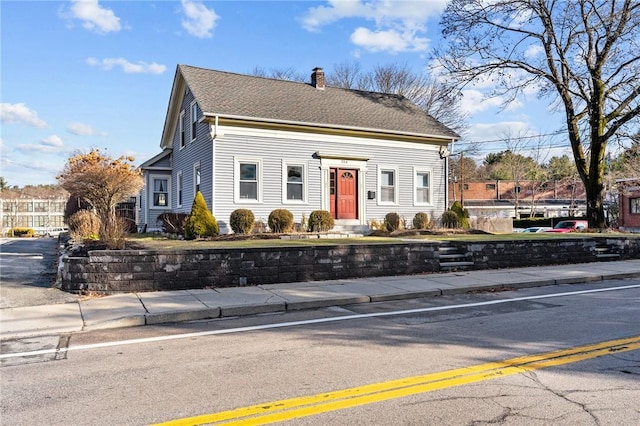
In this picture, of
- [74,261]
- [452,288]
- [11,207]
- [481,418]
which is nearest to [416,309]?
[452,288]

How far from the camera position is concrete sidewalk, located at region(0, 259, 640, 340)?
8.01 meters

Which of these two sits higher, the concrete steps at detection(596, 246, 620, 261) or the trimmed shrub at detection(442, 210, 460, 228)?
the trimmed shrub at detection(442, 210, 460, 228)

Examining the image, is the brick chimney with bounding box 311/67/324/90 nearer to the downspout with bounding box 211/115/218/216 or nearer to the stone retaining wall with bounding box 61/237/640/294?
the downspout with bounding box 211/115/218/216

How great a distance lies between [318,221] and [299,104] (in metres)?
5.96

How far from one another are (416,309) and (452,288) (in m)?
2.21

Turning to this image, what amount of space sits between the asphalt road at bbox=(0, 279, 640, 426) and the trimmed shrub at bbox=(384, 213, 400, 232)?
546 inches

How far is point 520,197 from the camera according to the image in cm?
7000

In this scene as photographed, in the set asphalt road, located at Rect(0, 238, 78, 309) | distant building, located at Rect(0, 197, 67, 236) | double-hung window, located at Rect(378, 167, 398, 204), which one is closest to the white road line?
asphalt road, located at Rect(0, 238, 78, 309)

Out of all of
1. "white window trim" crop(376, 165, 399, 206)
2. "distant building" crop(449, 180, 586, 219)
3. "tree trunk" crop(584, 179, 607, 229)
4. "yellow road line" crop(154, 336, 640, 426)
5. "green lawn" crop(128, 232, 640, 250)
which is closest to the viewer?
"yellow road line" crop(154, 336, 640, 426)

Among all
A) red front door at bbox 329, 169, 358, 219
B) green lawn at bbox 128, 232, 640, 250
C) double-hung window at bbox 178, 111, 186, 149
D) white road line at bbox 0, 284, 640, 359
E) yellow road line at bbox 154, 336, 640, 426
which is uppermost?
double-hung window at bbox 178, 111, 186, 149

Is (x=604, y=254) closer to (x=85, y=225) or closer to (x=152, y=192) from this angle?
(x=85, y=225)

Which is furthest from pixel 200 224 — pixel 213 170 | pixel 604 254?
pixel 604 254

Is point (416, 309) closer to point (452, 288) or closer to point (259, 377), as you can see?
point (452, 288)

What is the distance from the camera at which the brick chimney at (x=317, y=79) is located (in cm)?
2581
